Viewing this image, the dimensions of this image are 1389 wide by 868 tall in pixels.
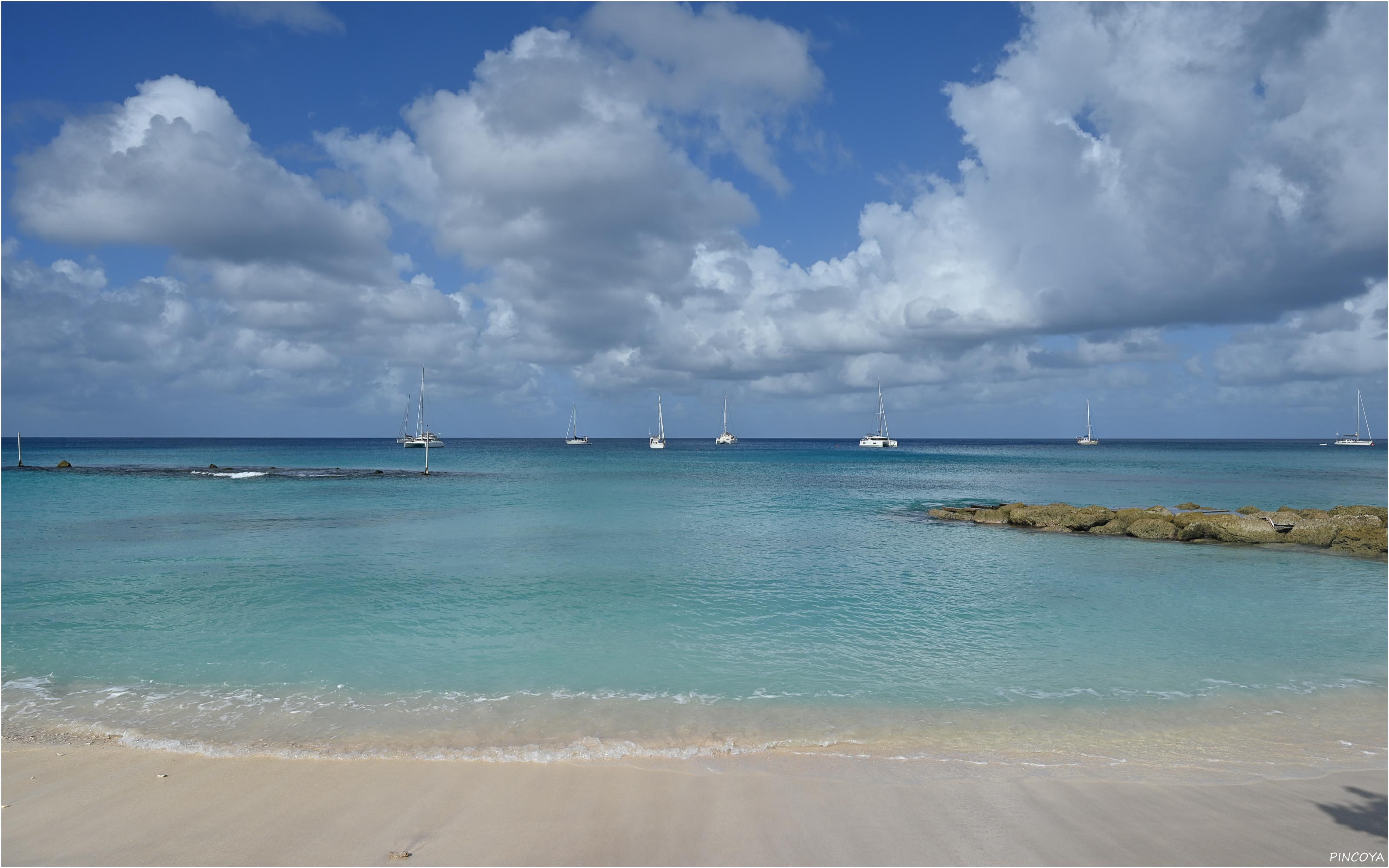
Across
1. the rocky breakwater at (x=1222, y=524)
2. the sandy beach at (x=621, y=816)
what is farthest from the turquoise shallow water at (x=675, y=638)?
the rocky breakwater at (x=1222, y=524)

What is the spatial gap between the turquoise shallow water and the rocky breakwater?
1885 mm

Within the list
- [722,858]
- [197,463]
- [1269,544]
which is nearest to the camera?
[722,858]

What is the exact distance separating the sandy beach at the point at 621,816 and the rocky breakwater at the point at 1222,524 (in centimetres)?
2341

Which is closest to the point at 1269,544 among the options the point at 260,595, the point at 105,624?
the point at 260,595

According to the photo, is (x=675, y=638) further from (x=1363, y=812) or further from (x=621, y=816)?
(x=1363, y=812)

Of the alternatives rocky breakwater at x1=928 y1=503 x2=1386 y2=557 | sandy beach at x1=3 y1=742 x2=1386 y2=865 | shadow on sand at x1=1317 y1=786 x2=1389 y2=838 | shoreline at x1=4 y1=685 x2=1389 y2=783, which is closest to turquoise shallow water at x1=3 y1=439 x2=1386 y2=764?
shoreline at x1=4 y1=685 x2=1389 y2=783

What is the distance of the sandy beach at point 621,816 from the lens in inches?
248

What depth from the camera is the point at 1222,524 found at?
28016 mm

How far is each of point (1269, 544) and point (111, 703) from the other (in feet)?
116

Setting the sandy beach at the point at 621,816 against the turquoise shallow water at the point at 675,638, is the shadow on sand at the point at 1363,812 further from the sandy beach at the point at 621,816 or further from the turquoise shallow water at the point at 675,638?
the turquoise shallow water at the point at 675,638

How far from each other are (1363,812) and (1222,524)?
25454 millimetres

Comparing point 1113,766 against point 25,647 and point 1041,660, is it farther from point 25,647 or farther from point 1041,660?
point 25,647

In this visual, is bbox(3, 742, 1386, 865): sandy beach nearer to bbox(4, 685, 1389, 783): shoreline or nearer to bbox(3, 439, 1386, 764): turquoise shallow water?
bbox(4, 685, 1389, 783): shoreline

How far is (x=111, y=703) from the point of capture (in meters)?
10.2
